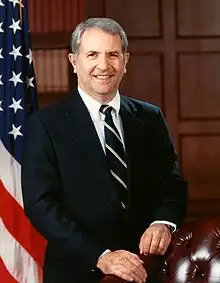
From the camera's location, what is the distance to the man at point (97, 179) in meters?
2.11

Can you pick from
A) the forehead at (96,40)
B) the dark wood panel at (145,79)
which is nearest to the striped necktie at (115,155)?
the forehead at (96,40)

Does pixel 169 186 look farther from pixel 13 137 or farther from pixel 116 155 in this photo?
pixel 13 137

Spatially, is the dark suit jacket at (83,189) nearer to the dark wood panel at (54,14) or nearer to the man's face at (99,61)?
the man's face at (99,61)

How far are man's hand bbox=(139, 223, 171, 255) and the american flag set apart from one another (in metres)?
1.02

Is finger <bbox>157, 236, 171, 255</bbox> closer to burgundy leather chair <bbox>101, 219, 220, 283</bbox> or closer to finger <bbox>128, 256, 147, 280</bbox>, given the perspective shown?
burgundy leather chair <bbox>101, 219, 220, 283</bbox>

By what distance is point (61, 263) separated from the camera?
2.21 meters

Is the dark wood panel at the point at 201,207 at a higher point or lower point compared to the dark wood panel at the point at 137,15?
lower

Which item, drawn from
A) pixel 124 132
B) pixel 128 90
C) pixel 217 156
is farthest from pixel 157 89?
pixel 124 132

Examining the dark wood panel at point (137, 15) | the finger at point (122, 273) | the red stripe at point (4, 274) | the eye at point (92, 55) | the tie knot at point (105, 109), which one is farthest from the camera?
the dark wood panel at point (137, 15)

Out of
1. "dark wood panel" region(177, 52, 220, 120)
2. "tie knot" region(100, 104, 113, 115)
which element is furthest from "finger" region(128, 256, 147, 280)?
"dark wood panel" region(177, 52, 220, 120)

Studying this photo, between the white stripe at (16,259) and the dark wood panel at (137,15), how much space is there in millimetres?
1970

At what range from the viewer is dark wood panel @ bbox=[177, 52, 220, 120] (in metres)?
4.52

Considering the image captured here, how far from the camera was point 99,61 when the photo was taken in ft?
6.99

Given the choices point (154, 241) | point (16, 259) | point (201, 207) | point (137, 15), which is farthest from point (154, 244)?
point (137, 15)
